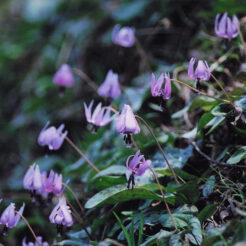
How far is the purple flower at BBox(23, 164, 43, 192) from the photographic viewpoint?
1.95 m

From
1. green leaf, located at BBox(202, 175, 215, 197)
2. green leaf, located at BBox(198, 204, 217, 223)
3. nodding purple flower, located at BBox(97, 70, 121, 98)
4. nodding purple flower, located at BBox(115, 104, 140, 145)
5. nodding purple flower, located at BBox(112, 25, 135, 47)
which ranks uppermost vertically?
nodding purple flower, located at BBox(115, 104, 140, 145)

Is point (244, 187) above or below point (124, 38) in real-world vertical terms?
below

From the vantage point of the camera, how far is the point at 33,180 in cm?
198

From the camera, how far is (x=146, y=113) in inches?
123

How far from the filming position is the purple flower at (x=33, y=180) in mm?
1954

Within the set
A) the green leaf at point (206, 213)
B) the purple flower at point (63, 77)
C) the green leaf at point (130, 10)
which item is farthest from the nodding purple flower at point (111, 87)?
the green leaf at point (130, 10)

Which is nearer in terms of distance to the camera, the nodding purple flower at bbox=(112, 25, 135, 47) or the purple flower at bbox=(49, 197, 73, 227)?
the purple flower at bbox=(49, 197, 73, 227)

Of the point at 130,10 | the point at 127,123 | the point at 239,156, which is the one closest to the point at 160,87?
the point at 127,123

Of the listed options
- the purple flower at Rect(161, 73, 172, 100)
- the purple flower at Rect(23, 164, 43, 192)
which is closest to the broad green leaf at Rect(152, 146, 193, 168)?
the purple flower at Rect(161, 73, 172, 100)

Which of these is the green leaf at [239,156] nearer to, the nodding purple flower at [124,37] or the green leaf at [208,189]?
the green leaf at [208,189]

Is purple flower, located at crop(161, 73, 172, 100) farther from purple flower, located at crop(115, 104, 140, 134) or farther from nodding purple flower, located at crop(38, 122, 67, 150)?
nodding purple flower, located at crop(38, 122, 67, 150)

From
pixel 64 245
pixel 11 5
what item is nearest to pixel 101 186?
pixel 64 245

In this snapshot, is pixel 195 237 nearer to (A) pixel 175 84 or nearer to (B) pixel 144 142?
(B) pixel 144 142

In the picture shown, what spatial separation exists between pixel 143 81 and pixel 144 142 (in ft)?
4.13
